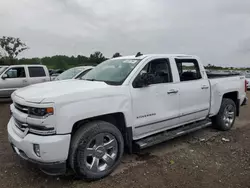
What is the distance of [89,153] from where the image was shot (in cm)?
332

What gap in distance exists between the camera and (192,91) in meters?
4.74

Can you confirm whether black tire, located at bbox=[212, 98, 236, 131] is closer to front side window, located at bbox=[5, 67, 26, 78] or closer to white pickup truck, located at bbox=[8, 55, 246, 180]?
white pickup truck, located at bbox=[8, 55, 246, 180]

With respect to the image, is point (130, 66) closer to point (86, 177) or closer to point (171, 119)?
point (171, 119)

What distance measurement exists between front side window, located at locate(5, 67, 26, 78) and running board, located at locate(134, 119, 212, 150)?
27.7 feet

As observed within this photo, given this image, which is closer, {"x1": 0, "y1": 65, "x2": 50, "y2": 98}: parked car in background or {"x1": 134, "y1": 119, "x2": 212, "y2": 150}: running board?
{"x1": 134, "y1": 119, "x2": 212, "y2": 150}: running board

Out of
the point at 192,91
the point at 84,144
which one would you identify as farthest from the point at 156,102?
the point at 84,144

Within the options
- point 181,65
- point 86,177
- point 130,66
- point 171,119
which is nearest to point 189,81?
point 181,65

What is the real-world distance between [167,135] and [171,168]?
73cm

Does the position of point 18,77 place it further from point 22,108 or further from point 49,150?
point 49,150

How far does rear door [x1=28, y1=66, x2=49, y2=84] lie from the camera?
10828mm

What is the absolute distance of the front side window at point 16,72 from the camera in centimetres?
1048

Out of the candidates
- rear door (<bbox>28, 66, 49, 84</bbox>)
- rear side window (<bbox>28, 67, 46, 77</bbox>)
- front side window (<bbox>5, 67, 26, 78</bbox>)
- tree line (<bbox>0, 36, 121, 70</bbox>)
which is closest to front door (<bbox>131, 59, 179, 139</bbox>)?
rear door (<bbox>28, 66, 49, 84</bbox>)

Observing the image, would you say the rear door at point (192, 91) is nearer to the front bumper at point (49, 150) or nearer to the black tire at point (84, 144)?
the black tire at point (84, 144)

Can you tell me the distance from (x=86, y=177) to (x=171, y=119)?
6.36 feet
